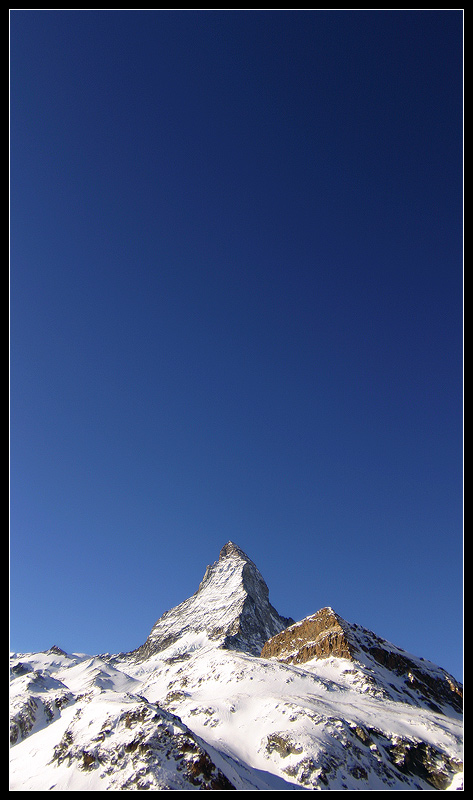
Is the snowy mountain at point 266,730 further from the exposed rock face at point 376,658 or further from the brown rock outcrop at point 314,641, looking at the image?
the brown rock outcrop at point 314,641

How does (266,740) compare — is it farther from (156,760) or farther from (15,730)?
(15,730)

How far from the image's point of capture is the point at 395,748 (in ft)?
265

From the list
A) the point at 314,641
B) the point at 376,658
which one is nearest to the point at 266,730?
the point at 376,658

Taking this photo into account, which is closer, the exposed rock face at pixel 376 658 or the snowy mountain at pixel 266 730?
the snowy mountain at pixel 266 730

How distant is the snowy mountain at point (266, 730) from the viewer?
5656 cm

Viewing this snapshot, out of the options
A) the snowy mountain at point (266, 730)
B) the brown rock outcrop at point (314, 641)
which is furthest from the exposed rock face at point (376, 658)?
the snowy mountain at point (266, 730)

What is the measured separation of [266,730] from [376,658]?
230ft

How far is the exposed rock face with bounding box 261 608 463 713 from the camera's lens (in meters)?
122

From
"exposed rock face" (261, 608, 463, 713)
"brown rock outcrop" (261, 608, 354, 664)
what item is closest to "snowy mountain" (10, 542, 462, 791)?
"exposed rock face" (261, 608, 463, 713)

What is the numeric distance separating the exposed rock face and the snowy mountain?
51 centimetres

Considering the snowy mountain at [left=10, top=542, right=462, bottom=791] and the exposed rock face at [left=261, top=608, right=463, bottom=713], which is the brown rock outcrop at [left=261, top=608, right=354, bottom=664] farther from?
the snowy mountain at [left=10, top=542, right=462, bottom=791]

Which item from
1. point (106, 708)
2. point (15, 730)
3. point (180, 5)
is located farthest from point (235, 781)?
point (15, 730)

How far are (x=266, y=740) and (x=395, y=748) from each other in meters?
25.9

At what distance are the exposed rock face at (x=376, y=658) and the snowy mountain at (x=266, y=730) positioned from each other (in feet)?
1.66
